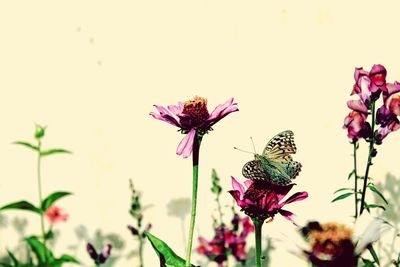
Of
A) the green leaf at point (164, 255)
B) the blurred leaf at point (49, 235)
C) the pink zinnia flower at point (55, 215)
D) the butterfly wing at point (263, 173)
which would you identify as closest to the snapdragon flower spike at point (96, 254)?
the blurred leaf at point (49, 235)

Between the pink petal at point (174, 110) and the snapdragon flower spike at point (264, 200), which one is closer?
the snapdragon flower spike at point (264, 200)

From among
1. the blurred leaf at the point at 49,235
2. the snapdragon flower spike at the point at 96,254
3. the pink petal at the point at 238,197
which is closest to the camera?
the pink petal at the point at 238,197

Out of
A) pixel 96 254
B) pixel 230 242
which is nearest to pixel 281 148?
pixel 230 242

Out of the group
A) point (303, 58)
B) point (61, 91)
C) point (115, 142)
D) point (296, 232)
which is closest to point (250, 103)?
point (303, 58)

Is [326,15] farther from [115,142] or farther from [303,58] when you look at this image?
[115,142]

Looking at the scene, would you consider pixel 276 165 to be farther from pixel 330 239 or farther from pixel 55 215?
pixel 55 215

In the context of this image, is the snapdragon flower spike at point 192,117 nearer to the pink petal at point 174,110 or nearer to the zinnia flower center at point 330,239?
the pink petal at point 174,110

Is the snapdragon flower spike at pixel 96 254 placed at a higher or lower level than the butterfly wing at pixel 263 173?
lower
